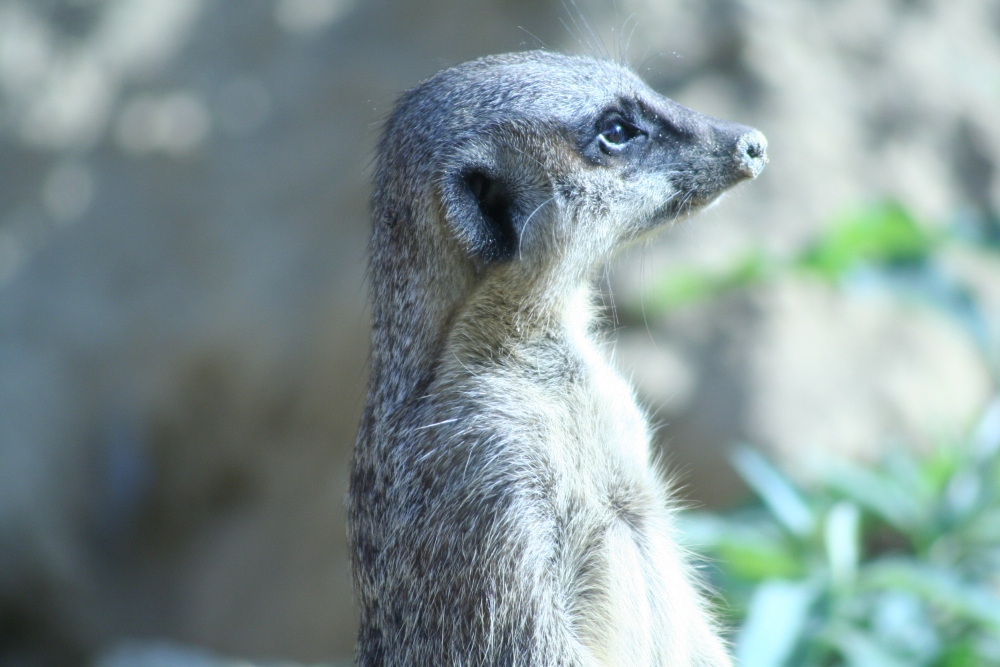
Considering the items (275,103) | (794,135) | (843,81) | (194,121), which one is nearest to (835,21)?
(843,81)

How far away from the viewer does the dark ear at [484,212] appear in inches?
70.1

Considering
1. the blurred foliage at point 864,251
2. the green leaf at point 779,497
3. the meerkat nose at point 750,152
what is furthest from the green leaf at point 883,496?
the meerkat nose at point 750,152

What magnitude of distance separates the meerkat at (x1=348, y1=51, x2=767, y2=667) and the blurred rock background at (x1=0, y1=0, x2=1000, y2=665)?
284 cm

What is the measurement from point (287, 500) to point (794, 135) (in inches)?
132

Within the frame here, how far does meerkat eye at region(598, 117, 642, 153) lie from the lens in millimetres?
1887

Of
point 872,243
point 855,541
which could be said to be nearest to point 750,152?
point 872,243

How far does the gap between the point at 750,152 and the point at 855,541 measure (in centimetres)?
133

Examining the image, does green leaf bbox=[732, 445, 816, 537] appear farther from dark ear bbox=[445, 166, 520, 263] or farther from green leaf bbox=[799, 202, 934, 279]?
dark ear bbox=[445, 166, 520, 263]

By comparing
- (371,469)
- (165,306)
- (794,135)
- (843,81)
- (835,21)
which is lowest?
(371,469)

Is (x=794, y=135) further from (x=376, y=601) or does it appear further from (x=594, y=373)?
(x=376, y=601)

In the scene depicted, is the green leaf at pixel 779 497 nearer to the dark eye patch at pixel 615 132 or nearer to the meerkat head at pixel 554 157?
the meerkat head at pixel 554 157

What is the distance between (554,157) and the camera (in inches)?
72.8

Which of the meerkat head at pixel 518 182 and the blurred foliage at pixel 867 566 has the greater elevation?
the meerkat head at pixel 518 182

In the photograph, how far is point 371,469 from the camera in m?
1.79
